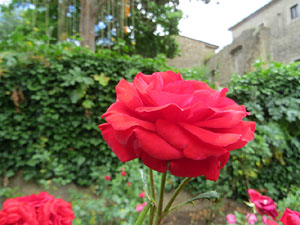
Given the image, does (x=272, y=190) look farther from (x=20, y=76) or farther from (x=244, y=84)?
(x=20, y=76)

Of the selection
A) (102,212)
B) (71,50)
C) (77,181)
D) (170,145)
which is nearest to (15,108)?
(71,50)

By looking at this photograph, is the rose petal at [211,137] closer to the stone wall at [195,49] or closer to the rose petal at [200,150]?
the rose petal at [200,150]

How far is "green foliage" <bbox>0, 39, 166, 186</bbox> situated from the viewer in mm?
2588

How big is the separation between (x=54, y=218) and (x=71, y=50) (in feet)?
8.90

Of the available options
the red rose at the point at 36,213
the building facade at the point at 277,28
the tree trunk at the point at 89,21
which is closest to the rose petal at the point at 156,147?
the red rose at the point at 36,213

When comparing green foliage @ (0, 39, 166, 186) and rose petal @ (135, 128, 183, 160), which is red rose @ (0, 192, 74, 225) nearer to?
rose petal @ (135, 128, 183, 160)

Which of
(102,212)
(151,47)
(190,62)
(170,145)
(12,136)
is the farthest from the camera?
(151,47)

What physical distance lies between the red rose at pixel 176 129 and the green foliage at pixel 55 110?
251 centimetres

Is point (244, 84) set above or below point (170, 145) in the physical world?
above

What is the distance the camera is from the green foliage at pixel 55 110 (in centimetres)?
259

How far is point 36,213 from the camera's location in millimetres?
489

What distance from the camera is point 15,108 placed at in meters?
2.63

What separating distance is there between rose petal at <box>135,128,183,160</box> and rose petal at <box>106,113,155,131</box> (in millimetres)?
12

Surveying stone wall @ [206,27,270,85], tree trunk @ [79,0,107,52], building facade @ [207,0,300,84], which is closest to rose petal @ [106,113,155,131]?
building facade @ [207,0,300,84]
